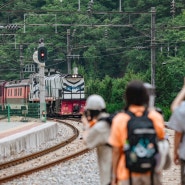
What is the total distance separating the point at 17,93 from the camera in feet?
189

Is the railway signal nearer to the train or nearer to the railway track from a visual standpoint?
the train

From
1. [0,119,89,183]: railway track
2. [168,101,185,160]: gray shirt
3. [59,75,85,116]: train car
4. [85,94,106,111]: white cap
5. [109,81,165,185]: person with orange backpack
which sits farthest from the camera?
[59,75,85,116]: train car

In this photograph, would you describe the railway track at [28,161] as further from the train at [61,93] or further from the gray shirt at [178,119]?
the train at [61,93]

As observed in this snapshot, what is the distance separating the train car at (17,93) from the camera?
Answer: 55.2 metres

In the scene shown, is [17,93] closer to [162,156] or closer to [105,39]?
[105,39]

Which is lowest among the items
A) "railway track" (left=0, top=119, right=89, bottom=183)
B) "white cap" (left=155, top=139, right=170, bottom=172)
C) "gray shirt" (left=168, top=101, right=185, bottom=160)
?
"railway track" (left=0, top=119, right=89, bottom=183)

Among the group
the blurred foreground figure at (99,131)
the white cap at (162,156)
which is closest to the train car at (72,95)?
the blurred foreground figure at (99,131)

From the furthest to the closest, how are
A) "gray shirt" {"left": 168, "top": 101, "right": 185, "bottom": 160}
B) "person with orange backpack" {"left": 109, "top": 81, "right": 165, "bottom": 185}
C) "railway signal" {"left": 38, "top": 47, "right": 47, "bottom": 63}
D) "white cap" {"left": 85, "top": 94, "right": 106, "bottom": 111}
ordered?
"railway signal" {"left": 38, "top": 47, "right": 47, "bottom": 63}, "white cap" {"left": 85, "top": 94, "right": 106, "bottom": 111}, "gray shirt" {"left": 168, "top": 101, "right": 185, "bottom": 160}, "person with orange backpack" {"left": 109, "top": 81, "right": 165, "bottom": 185}

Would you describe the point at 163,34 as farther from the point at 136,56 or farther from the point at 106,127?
the point at 106,127

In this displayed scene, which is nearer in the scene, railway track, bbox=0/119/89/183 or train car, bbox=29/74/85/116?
railway track, bbox=0/119/89/183

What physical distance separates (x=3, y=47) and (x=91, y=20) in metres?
13.6

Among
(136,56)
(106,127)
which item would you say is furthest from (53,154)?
(136,56)

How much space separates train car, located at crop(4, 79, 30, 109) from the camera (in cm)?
5516

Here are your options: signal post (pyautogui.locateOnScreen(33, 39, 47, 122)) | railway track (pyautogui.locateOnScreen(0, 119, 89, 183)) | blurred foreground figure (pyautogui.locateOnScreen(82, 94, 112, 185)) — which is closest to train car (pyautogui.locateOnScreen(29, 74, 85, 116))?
signal post (pyautogui.locateOnScreen(33, 39, 47, 122))
